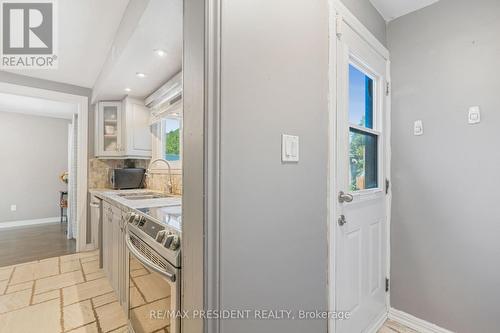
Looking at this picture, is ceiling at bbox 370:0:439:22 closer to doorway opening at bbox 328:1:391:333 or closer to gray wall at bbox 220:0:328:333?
doorway opening at bbox 328:1:391:333

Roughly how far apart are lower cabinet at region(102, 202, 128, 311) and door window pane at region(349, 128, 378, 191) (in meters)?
1.61

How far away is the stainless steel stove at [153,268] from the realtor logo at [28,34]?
6.01 feet

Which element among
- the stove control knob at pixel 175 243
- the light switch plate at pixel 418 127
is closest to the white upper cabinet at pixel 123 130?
the stove control knob at pixel 175 243

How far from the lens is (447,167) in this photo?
1.56 metres

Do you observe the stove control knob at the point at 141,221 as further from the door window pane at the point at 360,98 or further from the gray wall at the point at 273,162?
the door window pane at the point at 360,98

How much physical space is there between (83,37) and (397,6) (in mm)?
2664

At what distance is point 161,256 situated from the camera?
39.1 inches

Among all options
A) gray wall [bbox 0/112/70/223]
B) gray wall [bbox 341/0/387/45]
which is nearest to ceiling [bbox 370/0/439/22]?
gray wall [bbox 341/0/387/45]

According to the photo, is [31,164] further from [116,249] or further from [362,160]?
[362,160]

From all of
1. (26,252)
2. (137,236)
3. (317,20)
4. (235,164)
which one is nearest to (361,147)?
(317,20)

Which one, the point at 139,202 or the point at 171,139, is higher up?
the point at 171,139

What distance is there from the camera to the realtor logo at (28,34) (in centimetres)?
179

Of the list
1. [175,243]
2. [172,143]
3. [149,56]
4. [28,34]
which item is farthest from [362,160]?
[28,34]

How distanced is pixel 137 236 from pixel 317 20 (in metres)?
1.48
